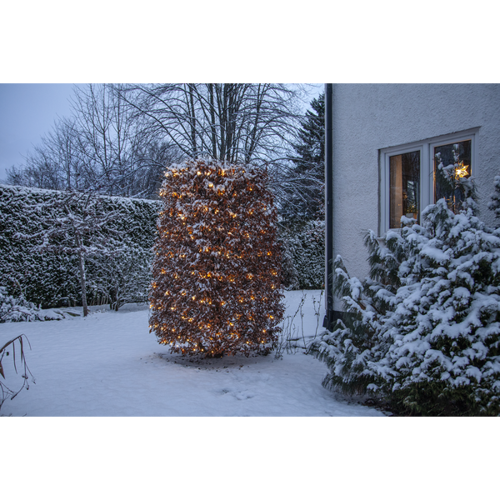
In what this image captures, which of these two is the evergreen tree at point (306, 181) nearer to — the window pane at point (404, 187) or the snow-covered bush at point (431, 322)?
the window pane at point (404, 187)

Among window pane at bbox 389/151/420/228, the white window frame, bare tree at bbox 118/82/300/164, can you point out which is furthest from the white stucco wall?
bare tree at bbox 118/82/300/164

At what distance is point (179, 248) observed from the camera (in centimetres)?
435

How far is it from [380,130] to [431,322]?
3148 millimetres

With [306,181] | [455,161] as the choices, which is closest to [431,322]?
[455,161]

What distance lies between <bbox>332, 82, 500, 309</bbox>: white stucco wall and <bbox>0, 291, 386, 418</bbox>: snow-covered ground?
2075 millimetres

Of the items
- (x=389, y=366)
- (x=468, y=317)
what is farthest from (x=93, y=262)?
(x=468, y=317)

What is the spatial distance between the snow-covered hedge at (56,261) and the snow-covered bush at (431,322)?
6.53 meters

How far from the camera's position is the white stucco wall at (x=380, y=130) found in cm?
400

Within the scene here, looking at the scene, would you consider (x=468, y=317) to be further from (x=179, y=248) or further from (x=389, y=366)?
(x=179, y=248)

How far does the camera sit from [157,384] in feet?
12.1

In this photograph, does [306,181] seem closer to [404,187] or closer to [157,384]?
[404,187]

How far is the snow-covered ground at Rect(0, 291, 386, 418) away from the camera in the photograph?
3.05 meters

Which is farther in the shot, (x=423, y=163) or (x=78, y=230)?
(x=78, y=230)
